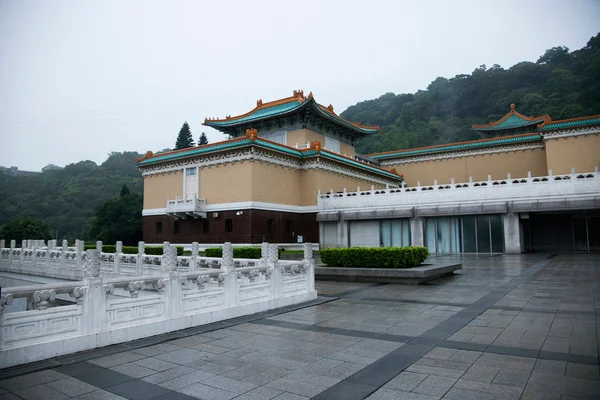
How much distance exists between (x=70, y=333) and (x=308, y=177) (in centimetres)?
2725

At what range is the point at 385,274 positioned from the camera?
46.6 feet

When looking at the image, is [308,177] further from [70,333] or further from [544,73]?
[544,73]

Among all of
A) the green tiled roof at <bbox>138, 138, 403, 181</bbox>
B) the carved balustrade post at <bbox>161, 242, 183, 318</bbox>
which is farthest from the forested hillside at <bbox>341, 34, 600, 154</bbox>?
the carved balustrade post at <bbox>161, 242, 183, 318</bbox>

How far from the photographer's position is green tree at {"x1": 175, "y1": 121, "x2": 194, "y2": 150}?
2172 inches

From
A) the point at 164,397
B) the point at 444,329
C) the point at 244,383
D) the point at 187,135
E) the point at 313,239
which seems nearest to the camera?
the point at 164,397

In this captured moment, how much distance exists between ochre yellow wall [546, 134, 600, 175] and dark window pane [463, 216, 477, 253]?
416 inches

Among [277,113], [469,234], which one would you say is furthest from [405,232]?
[277,113]

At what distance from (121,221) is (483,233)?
110ft

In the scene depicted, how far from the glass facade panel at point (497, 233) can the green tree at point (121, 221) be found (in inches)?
1285

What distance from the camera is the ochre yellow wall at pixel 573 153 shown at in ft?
104

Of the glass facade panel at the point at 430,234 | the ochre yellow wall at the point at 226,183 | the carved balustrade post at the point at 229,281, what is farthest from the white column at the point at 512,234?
the carved balustrade post at the point at 229,281

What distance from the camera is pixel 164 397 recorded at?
4.64m

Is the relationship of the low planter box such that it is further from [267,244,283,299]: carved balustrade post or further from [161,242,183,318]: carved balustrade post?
[161,242,183,318]: carved balustrade post

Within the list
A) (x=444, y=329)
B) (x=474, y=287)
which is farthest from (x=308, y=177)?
(x=444, y=329)
